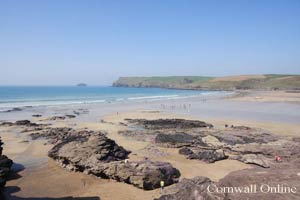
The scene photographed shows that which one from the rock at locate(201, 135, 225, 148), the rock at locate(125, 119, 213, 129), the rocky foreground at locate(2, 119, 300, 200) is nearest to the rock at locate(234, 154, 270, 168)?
the rocky foreground at locate(2, 119, 300, 200)

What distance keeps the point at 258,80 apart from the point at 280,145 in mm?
182496

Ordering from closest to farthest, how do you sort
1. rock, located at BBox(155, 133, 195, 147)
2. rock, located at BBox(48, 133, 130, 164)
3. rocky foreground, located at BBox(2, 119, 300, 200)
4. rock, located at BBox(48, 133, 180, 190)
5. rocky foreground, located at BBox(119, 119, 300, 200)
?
1. rocky foreground, located at BBox(119, 119, 300, 200)
2. rocky foreground, located at BBox(2, 119, 300, 200)
3. rock, located at BBox(48, 133, 180, 190)
4. rock, located at BBox(48, 133, 130, 164)
5. rock, located at BBox(155, 133, 195, 147)

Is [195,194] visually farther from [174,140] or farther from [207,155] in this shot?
[174,140]

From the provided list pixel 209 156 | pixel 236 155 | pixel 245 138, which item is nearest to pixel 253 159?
pixel 236 155

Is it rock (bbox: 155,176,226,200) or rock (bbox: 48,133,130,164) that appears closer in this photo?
rock (bbox: 155,176,226,200)

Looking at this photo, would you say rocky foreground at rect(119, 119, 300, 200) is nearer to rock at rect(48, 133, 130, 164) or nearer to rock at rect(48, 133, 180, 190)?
rock at rect(48, 133, 180, 190)

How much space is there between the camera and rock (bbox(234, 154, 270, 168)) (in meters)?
16.0

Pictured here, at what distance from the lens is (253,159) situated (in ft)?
55.0

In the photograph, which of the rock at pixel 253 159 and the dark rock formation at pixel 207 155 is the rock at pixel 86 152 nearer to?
the dark rock formation at pixel 207 155

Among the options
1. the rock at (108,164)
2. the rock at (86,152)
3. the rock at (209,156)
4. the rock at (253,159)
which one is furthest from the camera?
the rock at (209,156)

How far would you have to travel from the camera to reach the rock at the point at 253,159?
631 inches

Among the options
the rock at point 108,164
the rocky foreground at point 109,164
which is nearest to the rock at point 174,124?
the rocky foreground at point 109,164

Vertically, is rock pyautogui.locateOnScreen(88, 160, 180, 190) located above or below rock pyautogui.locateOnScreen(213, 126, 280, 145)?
above

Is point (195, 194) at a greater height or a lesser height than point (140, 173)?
greater
